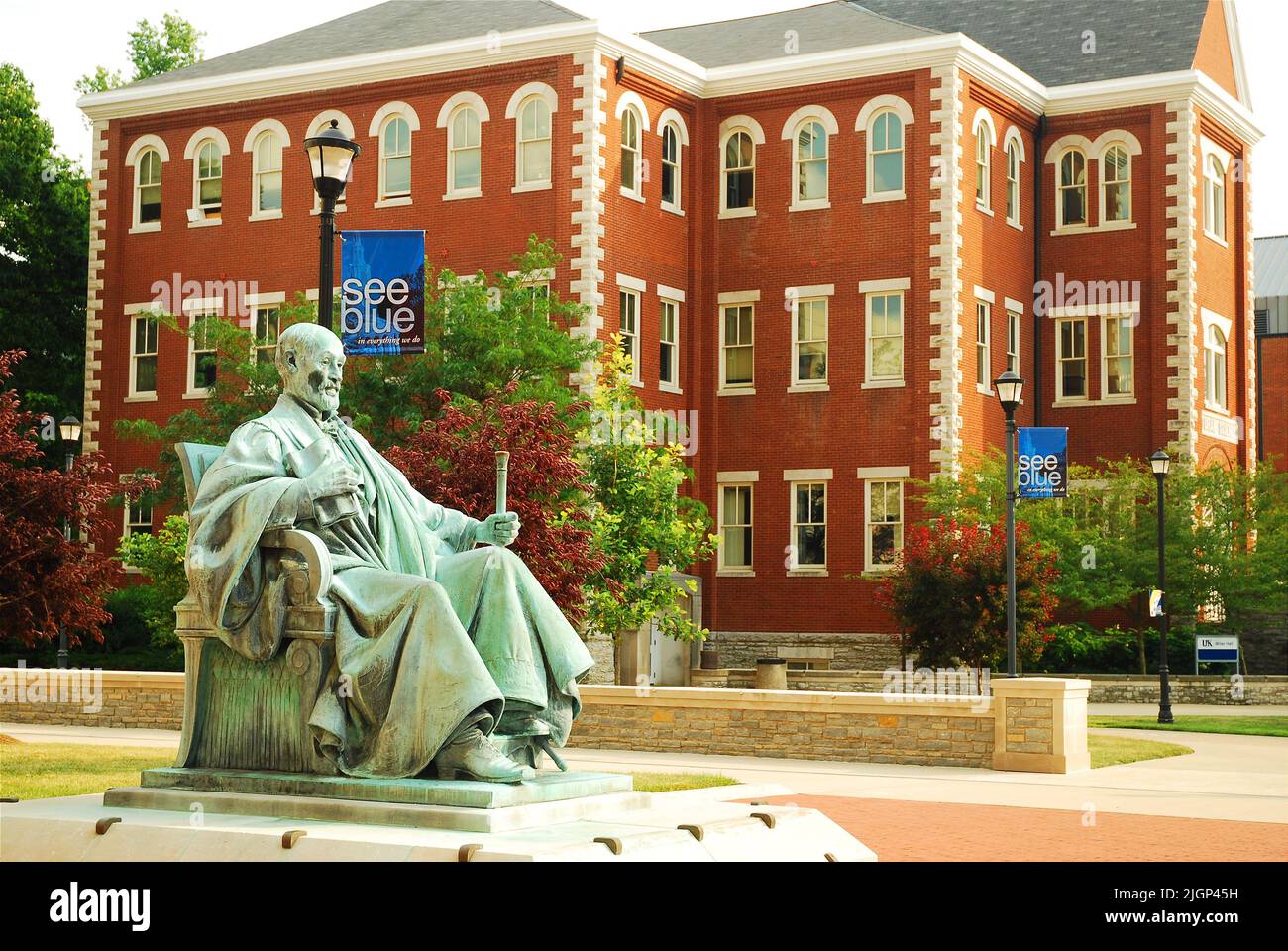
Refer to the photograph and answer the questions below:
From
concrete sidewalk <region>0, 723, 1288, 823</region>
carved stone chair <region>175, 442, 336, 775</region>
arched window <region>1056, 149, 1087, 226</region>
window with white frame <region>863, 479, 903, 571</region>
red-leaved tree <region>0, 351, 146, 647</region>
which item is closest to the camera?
carved stone chair <region>175, 442, 336, 775</region>

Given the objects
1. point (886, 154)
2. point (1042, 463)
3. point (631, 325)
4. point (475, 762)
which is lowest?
point (475, 762)

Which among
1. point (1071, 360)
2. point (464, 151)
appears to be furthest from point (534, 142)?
point (1071, 360)

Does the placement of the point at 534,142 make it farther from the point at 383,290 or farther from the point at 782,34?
the point at 383,290

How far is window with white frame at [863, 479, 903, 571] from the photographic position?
37531 millimetres

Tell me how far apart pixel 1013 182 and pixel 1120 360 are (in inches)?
179

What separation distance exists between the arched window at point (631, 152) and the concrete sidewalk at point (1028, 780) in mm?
17879

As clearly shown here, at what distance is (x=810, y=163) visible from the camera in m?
38.8

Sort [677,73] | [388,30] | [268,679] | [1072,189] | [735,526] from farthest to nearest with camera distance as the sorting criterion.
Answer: [1072,189], [388,30], [735,526], [677,73], [268,679]

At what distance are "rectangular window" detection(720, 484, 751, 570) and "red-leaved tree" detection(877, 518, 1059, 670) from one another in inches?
280

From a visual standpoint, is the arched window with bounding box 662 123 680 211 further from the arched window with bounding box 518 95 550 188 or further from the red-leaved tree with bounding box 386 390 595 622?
the red-leaved tree with bounding box 386 390 595 622

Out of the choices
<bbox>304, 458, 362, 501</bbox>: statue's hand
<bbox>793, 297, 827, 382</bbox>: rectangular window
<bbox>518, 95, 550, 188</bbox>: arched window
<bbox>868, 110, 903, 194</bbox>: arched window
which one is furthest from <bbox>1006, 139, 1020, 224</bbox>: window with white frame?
<bbox>304, 458, 362, 501</bbox>: statue's hand

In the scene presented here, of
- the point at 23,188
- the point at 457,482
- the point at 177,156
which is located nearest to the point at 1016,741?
the point at 457,482

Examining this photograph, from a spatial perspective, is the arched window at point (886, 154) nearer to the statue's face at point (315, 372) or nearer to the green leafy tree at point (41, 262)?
the green leafy tree at point (41, 262)

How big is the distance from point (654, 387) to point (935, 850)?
2682cm
